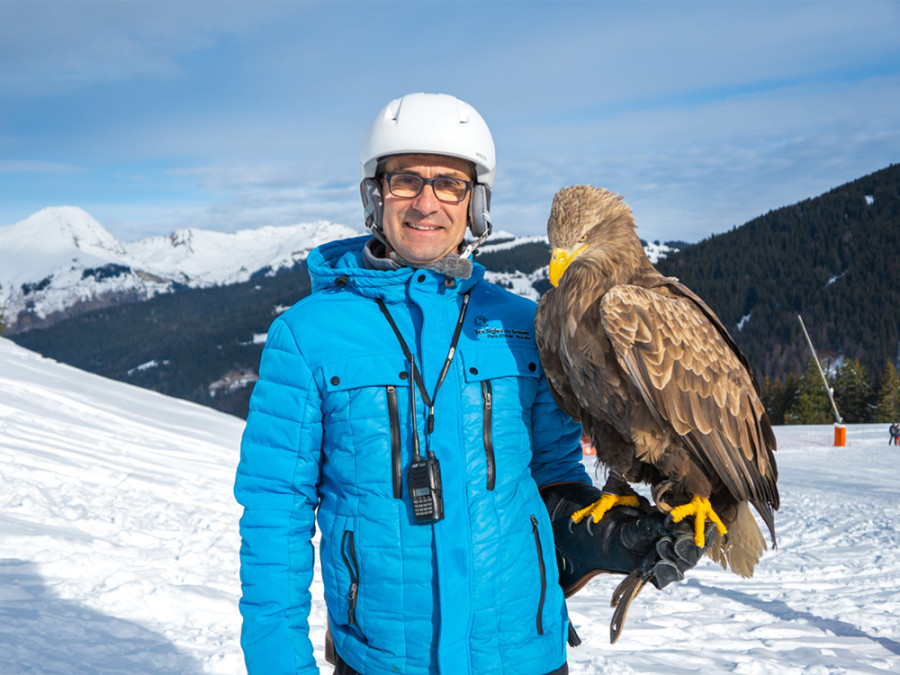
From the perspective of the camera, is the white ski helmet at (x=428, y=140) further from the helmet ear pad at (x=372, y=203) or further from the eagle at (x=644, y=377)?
the eagle at (x=644, y=377)

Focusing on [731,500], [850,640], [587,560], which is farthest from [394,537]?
[850,640]

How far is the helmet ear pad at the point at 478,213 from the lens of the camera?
2730 mm

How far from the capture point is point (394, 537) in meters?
2.20

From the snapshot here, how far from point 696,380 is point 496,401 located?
1.01 m

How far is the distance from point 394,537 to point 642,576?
118 cm

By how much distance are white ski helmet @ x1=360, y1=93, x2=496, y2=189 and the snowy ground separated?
137 inches

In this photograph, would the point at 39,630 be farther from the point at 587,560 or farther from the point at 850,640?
the point at 850,640

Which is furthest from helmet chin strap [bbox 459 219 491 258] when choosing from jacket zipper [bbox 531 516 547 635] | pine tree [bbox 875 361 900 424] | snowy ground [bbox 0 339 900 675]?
pine tree [bbox 875 361 900 424]

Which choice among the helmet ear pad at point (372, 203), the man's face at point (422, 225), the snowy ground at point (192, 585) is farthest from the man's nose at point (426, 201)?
the snowy ground at point (192, 585)

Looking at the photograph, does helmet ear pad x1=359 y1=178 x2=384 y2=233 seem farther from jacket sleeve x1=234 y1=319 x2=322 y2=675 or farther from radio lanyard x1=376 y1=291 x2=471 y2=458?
jacket sleeve x1=234 y1=319 x2=322 y2=675

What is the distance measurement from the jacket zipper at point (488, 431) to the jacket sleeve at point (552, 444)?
49cm

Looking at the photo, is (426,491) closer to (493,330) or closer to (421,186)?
(493,330)

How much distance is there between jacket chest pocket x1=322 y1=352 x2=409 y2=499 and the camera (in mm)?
2211

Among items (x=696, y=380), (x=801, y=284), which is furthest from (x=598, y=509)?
(x=801, y=284)
